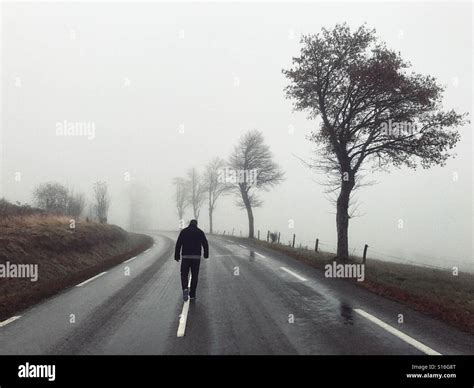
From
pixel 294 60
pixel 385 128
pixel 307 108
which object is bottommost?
pixel 385 128

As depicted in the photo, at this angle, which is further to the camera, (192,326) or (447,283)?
(447,283)

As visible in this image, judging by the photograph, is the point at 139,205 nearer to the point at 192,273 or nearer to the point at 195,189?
the point at 195,189

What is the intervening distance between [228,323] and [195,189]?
206 ft

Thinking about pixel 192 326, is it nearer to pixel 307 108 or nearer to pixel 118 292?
pixel 118 292

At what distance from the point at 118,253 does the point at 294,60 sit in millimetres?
15082

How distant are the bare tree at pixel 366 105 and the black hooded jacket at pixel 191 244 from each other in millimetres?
8889

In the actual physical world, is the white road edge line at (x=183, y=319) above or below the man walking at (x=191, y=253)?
below

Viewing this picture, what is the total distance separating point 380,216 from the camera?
111 m

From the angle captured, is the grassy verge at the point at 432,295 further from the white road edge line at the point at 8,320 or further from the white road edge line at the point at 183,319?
the white road edge line at the point at 8,320

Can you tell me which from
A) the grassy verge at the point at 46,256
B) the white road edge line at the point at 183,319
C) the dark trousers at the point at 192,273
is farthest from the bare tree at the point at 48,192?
the white road edge line at the point at 183,319

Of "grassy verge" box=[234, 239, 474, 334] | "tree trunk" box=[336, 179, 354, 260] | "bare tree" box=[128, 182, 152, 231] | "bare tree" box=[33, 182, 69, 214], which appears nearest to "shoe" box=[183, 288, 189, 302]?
"grassy verge" box=[234, 239, 474, 334]

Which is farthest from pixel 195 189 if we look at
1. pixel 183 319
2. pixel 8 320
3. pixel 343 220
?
pixel 183 319

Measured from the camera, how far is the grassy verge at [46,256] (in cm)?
1021

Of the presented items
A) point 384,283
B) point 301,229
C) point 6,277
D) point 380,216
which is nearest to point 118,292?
point 6,277
